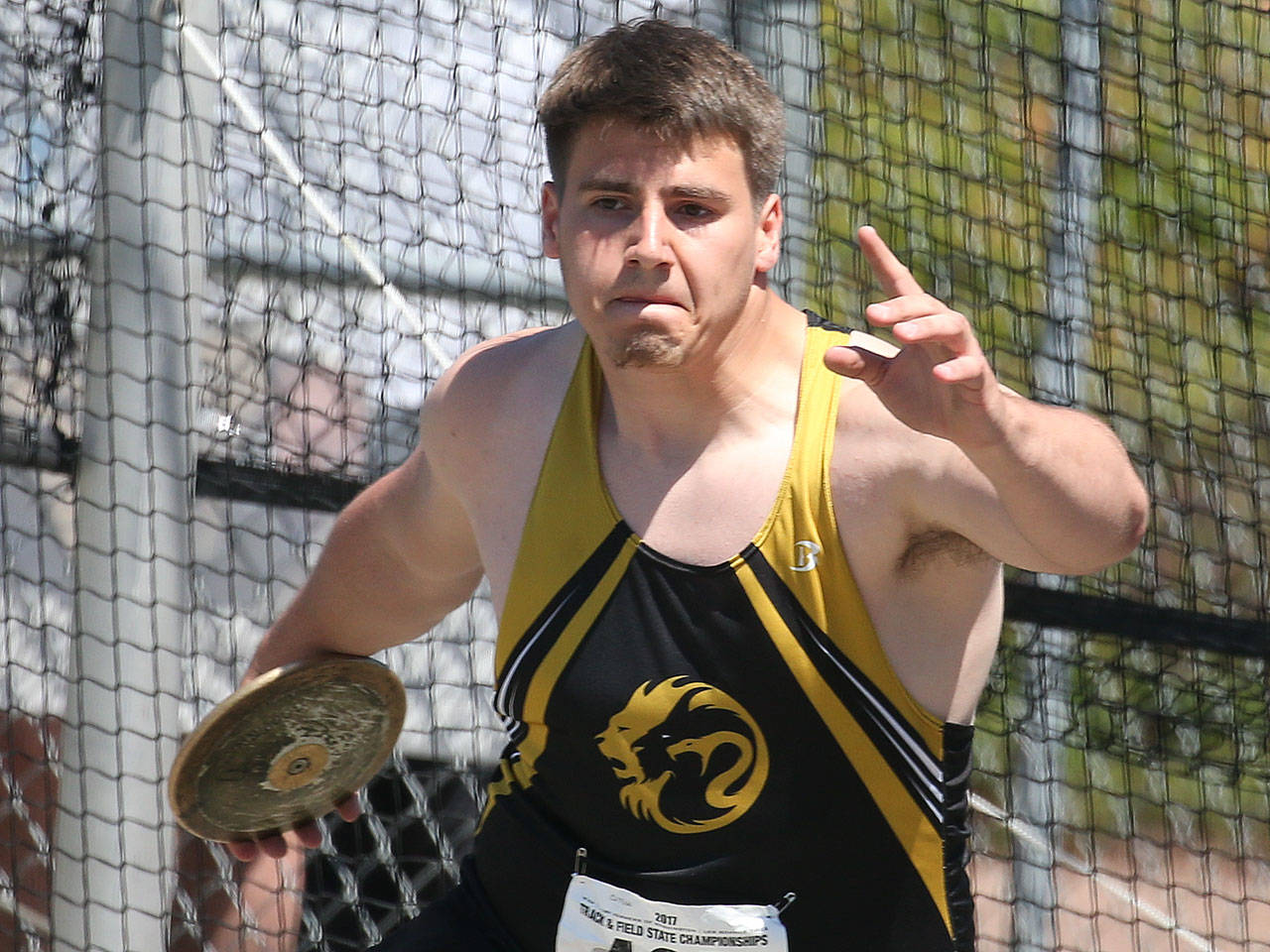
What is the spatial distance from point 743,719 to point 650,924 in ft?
1.06

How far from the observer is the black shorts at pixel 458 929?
7.50 feet

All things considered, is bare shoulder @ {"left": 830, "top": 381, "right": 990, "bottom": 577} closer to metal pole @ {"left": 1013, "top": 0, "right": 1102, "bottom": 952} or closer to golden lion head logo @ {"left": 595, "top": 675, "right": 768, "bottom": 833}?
golden lion head logo @ {"left": 595, "top": 675, "right": 768, "bottom": 833}

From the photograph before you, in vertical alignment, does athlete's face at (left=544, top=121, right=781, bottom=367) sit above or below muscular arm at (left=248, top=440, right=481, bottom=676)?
above

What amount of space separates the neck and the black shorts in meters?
0.73

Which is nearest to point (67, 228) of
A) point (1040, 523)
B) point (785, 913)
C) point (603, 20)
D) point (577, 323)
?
point (603, 20)

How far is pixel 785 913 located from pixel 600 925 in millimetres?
250

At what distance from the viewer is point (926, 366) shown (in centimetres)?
165

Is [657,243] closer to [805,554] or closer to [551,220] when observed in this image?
[551,220]

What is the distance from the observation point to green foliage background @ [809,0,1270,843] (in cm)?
415

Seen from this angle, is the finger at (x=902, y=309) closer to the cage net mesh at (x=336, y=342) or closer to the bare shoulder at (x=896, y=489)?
the bare shoulder at (x=896, y=489)

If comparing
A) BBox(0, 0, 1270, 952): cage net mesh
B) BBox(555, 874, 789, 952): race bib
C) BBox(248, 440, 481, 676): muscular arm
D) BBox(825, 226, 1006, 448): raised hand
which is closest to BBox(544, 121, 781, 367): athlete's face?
BBox(825, 226, 1006, 448): raised hand

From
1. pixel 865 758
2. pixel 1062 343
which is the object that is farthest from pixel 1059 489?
pixel 1062 343

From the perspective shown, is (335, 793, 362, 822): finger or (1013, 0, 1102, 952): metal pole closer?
(335, 793, 362, 822): finger

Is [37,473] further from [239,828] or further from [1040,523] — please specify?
[1040,523]
